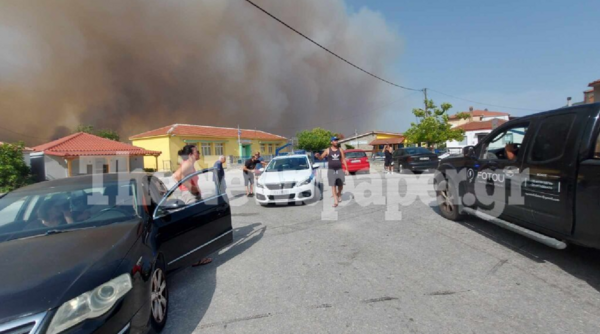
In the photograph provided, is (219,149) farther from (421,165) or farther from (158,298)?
(158,298)

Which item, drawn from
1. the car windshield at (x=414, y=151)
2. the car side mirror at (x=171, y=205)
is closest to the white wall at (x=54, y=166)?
the car windshield at (x=414, y=151)

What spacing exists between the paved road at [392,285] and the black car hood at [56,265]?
856 mm

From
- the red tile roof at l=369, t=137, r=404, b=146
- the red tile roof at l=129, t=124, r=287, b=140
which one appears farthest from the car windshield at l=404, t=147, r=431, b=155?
the red tile roof at l=369, t=137, r=404, b=146

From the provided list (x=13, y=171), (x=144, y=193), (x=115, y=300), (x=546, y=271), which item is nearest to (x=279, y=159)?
(x=144, y=193)

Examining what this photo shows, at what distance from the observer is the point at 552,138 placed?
3535mm

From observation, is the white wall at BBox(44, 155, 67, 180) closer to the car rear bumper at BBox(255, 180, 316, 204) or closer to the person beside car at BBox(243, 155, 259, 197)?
the person beside car at BBox(243, 155, 259, 197)

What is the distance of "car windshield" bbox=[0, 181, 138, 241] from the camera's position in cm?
288

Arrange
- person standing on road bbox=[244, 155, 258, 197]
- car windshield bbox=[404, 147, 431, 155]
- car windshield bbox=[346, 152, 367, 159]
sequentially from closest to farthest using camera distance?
1. person standing on road bbox=[244, 155, 258, 197]
2. car windshield bbox=[404, 147, 431, 155]
3. car windshield bbox=[346, 152, 367, 159]

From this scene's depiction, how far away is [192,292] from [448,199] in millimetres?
4562

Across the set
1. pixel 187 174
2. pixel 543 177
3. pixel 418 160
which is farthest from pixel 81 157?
pixel 543 177

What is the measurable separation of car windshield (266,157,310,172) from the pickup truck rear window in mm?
5649

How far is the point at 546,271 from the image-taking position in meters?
3.45

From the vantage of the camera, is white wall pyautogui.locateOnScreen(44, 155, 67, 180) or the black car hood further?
white wall pyautogui.locateOnScreen(44, 155, 67, 180)

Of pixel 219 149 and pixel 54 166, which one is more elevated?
pixel 219 149
